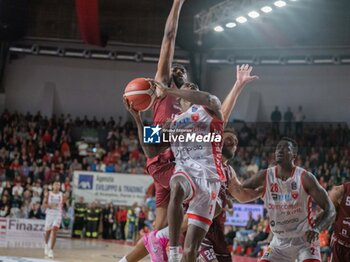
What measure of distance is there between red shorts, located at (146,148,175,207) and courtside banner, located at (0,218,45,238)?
39.7 feet

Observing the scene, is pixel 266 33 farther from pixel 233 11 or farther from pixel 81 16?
pixel 81 16

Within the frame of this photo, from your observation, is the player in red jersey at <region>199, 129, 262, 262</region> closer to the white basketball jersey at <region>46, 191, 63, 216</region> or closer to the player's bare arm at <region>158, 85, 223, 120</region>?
the player's bare arm at <region>158, 85, 223, 120</region>

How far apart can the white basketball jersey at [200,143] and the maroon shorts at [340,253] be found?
231 cm

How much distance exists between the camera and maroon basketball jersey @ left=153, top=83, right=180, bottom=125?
595 cm

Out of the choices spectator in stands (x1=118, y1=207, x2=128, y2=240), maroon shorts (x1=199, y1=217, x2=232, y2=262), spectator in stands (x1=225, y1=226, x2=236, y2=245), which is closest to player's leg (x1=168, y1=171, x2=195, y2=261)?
maroon shorts (x1=199, y1=217, x2=232, y2=262)

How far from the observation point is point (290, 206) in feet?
18.3

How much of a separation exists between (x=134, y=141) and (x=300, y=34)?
25.5 feet

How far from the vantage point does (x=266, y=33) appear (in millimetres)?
22719

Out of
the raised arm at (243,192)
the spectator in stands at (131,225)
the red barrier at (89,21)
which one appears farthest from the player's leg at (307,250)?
the red barrier at (89,21)

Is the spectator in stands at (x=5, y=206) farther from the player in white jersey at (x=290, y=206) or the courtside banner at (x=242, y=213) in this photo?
the player in white jersey at (x=290, y=206)

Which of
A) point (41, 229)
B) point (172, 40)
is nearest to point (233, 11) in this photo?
point (41, 229)

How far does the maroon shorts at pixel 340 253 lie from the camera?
269 inches

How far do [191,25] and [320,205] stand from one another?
17.9 m

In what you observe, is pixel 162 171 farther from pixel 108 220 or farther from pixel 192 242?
pixel 108 220
